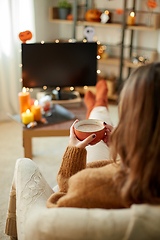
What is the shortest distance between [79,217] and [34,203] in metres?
0.32

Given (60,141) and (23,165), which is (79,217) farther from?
(60,141)

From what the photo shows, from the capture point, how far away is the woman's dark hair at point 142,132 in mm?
694

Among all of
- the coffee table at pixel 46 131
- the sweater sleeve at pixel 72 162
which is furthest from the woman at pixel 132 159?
the coffee table at pixel 46 131

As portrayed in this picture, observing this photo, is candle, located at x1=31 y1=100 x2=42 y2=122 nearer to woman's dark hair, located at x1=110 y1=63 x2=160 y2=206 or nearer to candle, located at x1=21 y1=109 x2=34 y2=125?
candle, located at x1=21 y1=109 x2=34 y2=125

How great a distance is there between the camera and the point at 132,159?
28.8 inches

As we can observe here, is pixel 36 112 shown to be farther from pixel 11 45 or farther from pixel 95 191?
pixel 11 45

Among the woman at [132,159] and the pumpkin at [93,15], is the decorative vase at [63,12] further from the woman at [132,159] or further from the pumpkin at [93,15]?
the woman at [132,159]

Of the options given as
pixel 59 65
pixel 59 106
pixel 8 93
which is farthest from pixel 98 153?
pixel 8 93

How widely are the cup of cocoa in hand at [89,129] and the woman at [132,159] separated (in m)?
0.26

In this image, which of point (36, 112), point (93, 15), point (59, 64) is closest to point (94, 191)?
point (36, 112)

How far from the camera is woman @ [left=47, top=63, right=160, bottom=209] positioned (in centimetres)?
70

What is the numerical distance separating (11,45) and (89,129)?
2124 millimetres

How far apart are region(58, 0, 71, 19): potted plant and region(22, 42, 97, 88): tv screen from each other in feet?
4.89

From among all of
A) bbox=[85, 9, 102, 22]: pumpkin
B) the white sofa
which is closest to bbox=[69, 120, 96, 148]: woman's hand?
the white sofa
